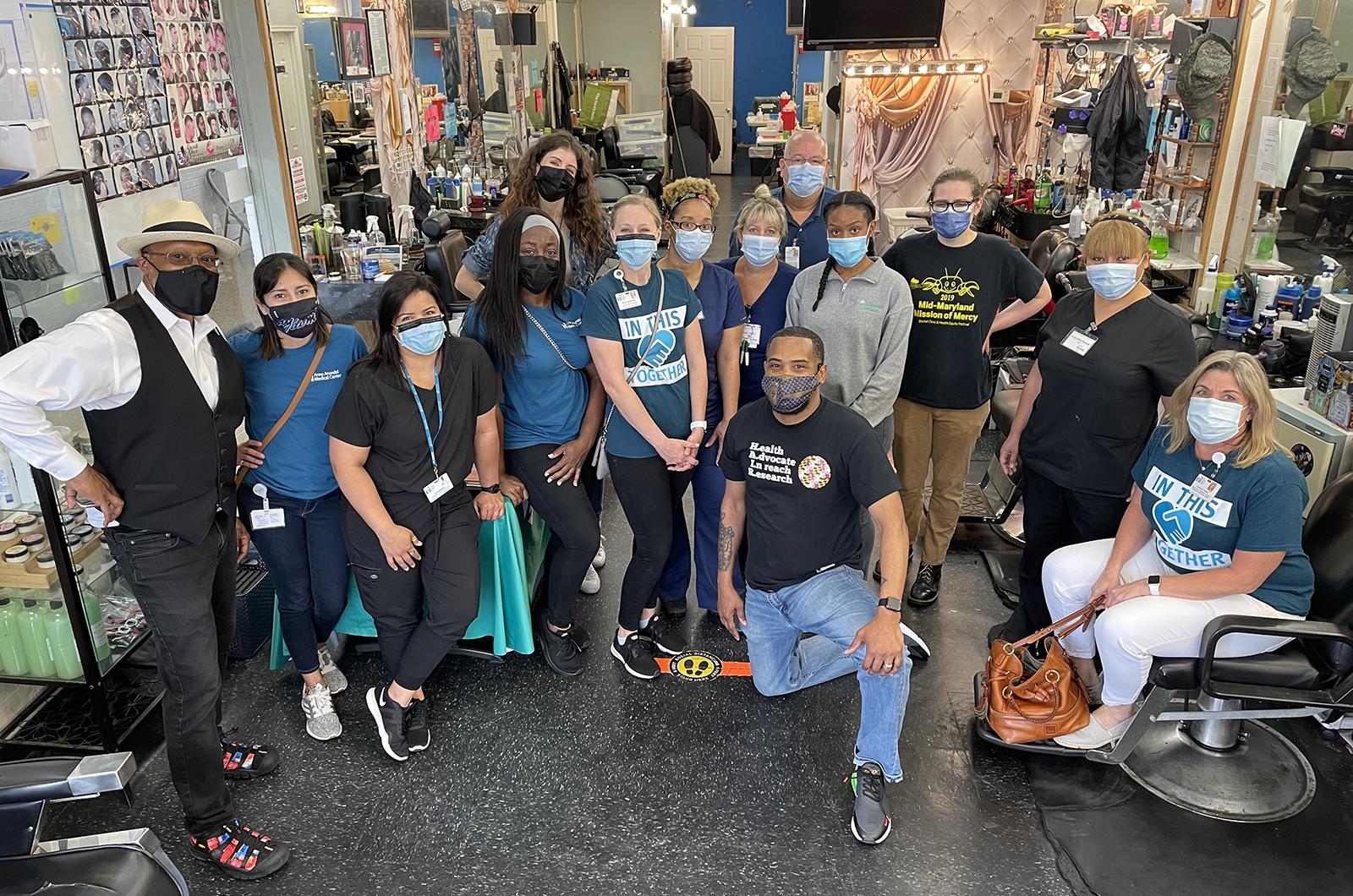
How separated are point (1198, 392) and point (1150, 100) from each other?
3.77 meters

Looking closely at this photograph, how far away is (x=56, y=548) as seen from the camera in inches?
112

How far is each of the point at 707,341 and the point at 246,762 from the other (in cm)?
195

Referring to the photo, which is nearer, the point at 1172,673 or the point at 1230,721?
the point at 1172,673

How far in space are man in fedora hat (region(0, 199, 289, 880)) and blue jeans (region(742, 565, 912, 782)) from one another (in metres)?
1.50

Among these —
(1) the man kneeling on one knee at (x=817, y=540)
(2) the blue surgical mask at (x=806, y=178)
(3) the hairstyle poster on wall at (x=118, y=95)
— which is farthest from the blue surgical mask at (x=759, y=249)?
(3) the hairstyle poster on wall at (x=118, y=95)

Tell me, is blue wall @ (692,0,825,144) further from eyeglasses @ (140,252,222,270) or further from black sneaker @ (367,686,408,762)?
eyeglasses @ (140,252,222,270)

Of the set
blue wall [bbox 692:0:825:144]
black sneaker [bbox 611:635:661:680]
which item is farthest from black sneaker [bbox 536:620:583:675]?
blue wall [bbox 692:0:825:144]

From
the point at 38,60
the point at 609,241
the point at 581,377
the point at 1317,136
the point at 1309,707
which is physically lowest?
the point at 1309,707

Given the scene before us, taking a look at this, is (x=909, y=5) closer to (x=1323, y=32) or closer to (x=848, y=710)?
(x=1323, y=32)

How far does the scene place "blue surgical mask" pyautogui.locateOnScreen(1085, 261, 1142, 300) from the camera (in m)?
2.94

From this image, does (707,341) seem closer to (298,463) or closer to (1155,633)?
(298,463)

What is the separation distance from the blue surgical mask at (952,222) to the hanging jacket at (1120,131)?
2.87 m

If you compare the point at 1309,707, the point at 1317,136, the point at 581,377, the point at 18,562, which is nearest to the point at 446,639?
the point at 581,377

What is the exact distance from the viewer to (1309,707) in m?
2.76
